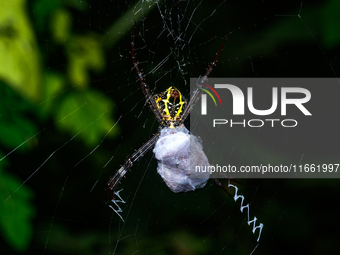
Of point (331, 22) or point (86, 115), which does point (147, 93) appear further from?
point (331, 22)

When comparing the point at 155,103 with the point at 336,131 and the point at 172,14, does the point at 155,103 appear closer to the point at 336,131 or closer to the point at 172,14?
the point at 172,14

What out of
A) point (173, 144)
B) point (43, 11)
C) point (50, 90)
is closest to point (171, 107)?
point (173, 144)

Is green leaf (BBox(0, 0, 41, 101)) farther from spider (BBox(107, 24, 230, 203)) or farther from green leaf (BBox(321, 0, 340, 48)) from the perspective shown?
green leaf (BBox(321, 0, 340, 48))

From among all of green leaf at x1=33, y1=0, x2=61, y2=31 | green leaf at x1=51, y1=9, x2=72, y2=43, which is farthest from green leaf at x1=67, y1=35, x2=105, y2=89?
green leaf at x1=33, y1=0, x2=61, y2=31

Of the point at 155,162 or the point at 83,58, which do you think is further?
the point at 155,162

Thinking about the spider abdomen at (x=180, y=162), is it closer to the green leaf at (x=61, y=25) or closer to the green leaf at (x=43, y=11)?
the green leaf at (x=61, y=25)

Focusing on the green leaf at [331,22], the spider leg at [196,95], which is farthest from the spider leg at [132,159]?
the green leaf at [331,22]
